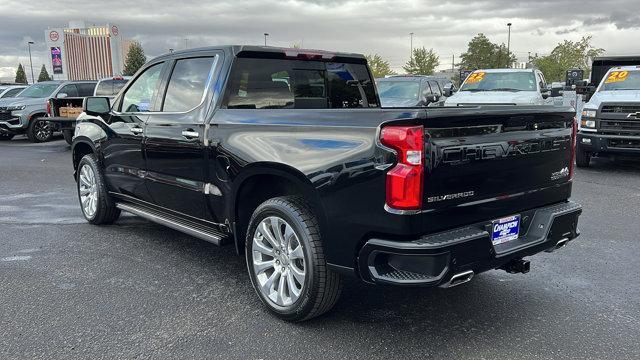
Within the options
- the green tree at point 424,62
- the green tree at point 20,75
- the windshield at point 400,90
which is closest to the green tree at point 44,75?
the green tree at point 20,75

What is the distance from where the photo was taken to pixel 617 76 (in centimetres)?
1084

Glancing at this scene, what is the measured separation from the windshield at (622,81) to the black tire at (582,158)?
1615mm

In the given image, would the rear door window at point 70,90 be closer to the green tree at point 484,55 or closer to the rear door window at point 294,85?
the rear door window at point 294,85

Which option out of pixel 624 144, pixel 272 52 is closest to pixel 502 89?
pixel 624 144

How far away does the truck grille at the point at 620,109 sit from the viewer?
924 centimetres

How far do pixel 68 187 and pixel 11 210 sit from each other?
1.73m

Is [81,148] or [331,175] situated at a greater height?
[331,175]

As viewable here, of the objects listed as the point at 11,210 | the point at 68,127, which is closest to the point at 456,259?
the point at 11,210

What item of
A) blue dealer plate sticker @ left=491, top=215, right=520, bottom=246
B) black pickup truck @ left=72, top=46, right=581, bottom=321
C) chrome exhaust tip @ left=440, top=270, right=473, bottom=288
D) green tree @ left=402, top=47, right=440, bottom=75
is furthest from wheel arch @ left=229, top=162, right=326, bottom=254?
green tree @ left=402, top=47, right=440, bottom=75

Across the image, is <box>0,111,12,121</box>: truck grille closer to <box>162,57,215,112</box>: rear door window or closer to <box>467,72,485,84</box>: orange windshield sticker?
<box>467,72,485,84</box>: orange windshield sticker

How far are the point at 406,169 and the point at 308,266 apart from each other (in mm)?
923

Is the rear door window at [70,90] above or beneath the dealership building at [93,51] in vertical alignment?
beneath

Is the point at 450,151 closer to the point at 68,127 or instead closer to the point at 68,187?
the point at 68,187

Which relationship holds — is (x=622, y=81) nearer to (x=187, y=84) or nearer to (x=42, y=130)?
(x=187, y=84)
